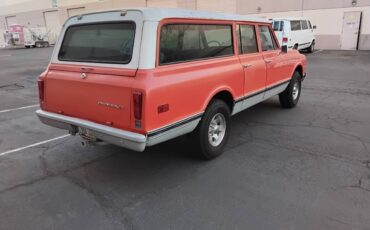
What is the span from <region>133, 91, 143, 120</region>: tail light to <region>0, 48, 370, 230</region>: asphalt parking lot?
964mm

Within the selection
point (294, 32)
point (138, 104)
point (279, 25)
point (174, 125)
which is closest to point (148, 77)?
point (138, 104)

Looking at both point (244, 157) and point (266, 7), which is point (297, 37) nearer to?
point (266, 7)

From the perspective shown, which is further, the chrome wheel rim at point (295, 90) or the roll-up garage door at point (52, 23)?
the roll-up garage door at point (52, 23)

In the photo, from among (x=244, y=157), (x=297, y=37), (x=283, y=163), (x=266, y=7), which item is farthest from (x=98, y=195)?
Result: (x=266, y=7)

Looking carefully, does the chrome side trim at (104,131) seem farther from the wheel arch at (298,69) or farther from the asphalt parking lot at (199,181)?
the wheel arch at (298,69)

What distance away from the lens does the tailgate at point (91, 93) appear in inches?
133

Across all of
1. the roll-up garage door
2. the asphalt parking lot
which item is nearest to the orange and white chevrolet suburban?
the asphalt parking lot

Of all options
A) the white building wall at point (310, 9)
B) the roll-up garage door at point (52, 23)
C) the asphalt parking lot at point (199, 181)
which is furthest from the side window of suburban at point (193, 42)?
the roll-up garage door at point (52, 23)

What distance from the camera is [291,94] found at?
6816 mm

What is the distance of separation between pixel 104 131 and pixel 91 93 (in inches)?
19.1

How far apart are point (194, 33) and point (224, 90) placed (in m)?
0.91

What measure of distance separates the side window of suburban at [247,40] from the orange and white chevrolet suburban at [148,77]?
0.03m

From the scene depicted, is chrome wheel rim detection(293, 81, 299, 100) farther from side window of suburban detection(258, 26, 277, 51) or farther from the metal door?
the metal door

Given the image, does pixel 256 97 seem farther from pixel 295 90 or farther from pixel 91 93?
pixel 91 93
